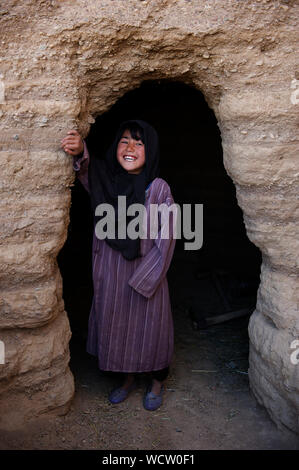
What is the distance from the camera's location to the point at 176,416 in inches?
124

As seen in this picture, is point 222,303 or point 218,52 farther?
point 222,303

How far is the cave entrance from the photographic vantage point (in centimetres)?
496

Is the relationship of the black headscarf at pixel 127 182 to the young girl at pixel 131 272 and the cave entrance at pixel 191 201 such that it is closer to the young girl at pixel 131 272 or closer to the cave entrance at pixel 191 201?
the young girl at pixel 131 272

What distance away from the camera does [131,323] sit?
3.12m

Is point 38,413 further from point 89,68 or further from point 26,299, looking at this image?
point 89,68

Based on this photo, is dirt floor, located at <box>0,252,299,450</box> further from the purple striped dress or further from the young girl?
the purple striped dress

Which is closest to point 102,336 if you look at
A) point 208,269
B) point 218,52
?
point 218,52

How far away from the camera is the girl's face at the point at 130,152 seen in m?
3.00

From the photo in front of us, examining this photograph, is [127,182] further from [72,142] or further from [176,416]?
[176,416]

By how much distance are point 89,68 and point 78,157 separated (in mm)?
483

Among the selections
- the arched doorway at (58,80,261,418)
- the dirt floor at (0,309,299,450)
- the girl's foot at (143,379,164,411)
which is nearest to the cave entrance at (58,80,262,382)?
the arched doorway at (58,80,261,418)

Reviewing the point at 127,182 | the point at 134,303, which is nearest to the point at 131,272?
the point at 134,303

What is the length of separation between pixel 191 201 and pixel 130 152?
270 cm

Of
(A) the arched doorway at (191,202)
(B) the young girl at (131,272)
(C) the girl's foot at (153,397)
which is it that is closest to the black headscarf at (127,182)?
(B) the young girl at (131,272)
